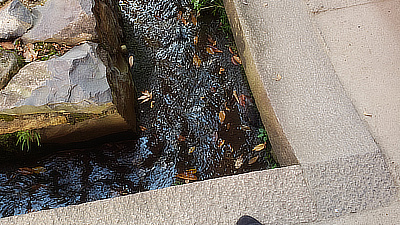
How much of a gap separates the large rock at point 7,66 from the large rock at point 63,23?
0.16 meters

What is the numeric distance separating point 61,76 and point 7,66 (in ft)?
1.34

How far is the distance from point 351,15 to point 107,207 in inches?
96.7

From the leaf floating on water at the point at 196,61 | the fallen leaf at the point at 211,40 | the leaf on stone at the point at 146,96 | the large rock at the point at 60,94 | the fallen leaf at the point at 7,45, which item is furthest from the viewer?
the fallen leaf at the point at 211,40

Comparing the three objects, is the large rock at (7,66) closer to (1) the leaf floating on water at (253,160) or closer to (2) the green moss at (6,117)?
(2) the green moss at (6,117)

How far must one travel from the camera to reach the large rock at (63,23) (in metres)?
2.40

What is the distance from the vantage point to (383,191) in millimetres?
2084

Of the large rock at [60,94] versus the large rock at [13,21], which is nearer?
the large rock at [60,94]

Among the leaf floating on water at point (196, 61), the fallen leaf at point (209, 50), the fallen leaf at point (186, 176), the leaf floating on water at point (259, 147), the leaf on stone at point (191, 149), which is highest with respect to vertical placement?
the fallen leaf at point (209, 50)

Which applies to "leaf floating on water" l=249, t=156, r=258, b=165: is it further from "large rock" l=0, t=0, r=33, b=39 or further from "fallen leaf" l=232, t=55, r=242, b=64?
"large rock" l=0, t=0, r=33, b=39

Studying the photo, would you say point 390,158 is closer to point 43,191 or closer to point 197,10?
point 197,10

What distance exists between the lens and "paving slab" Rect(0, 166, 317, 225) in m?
1.92

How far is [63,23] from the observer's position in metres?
2.43

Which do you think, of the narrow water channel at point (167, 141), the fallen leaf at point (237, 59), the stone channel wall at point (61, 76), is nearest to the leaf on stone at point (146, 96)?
the narrow water channel at point (167, 141)

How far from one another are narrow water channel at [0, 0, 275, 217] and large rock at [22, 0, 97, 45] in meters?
0.75
